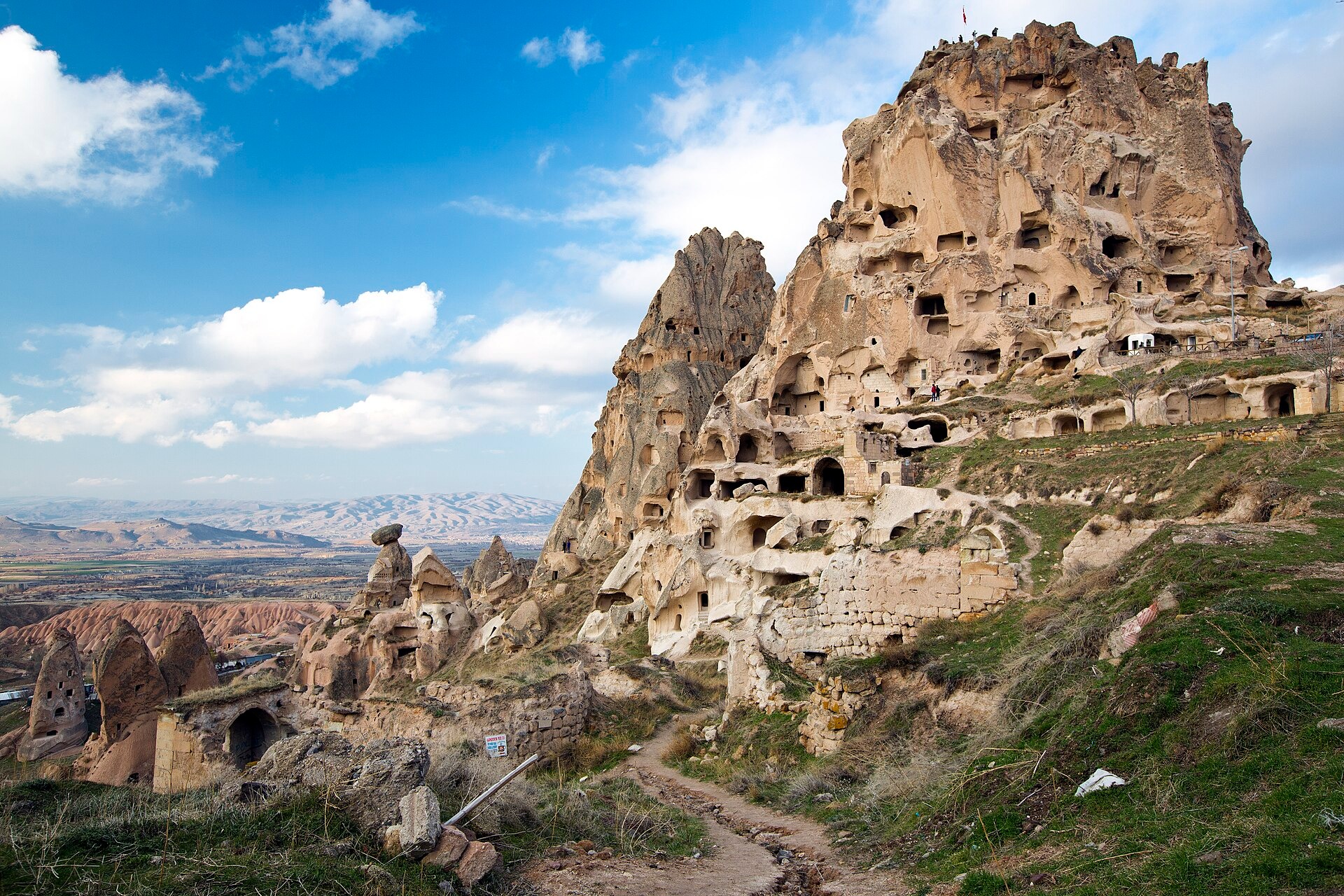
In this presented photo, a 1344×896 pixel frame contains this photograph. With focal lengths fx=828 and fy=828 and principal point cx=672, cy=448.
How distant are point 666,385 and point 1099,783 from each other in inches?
1981

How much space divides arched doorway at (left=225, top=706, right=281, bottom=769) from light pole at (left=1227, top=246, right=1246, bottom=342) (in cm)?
4073

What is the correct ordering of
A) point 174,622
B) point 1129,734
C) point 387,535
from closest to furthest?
point 1129,734 → point 387,535 → point 174,622

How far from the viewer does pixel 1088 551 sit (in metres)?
15.4

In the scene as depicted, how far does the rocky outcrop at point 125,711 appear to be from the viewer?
2416 centimetres

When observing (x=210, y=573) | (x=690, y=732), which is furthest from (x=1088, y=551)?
(x=210, y=573)

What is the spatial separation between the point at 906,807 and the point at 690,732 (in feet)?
22.0

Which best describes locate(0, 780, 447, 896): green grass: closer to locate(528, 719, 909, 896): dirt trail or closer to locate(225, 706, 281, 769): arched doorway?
locate(528, 719, 909, 896): dirt trail

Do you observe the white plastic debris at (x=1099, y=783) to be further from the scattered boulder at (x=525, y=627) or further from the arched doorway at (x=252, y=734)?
the scattered boulder at (x=525, y=627)

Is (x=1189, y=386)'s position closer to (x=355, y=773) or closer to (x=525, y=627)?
(x=525, y=627)

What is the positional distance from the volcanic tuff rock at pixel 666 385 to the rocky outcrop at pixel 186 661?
1969 cm

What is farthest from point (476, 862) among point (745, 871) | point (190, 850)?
point (745, 871)

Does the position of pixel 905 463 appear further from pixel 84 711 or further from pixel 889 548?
pixel 84 711

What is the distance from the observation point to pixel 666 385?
185 feet

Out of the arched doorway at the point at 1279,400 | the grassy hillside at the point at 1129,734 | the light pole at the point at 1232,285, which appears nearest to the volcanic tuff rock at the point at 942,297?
the light pole at the point at 1232,285
